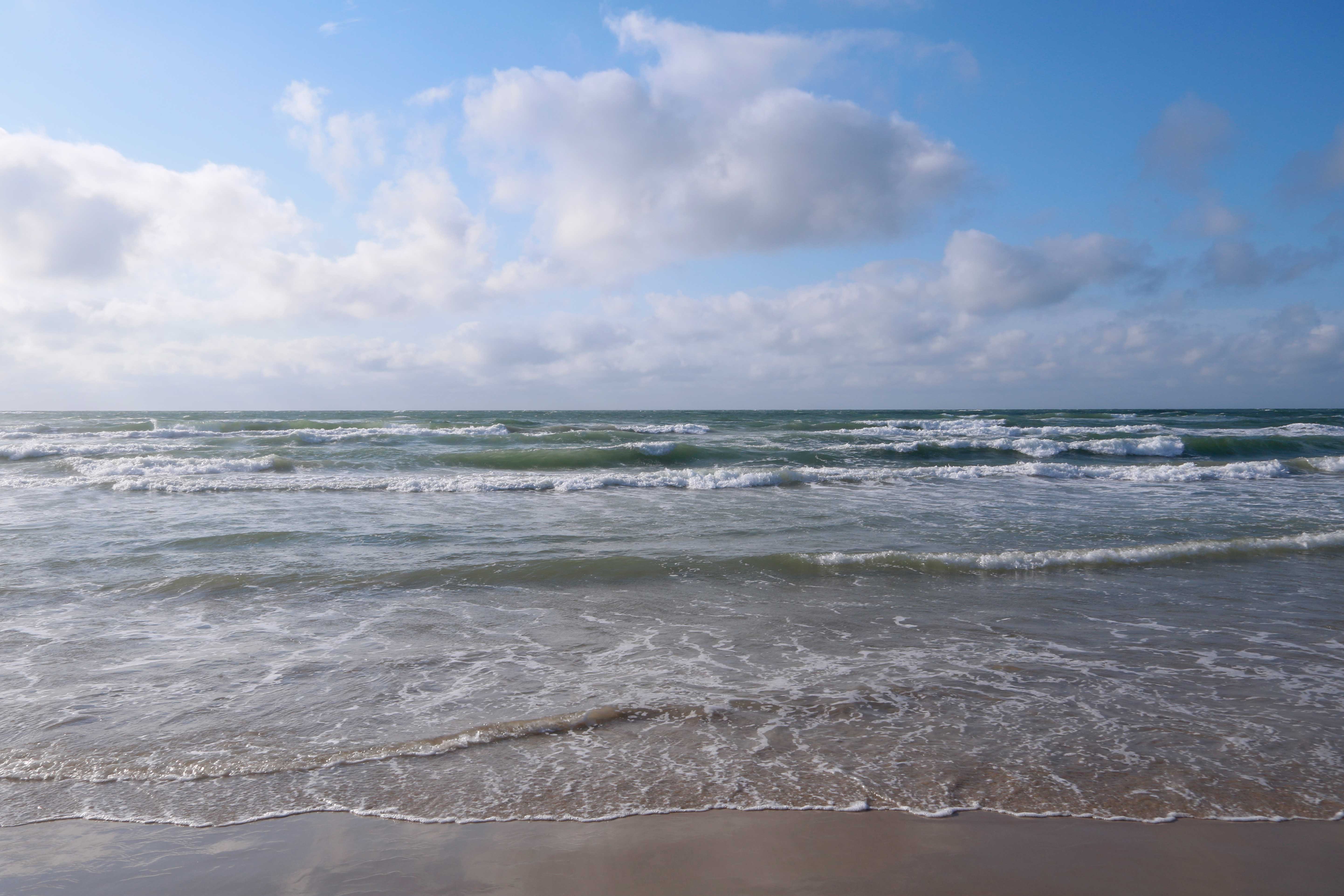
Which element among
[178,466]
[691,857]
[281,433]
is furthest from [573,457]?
[691,857]

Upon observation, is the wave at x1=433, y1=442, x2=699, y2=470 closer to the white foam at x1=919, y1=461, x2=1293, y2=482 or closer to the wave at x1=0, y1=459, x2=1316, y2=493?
→ the wave at x1=0, y1=459, x2=1316, y2=493

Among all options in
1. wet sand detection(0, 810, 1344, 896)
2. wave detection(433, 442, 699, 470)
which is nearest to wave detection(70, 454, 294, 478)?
wave detection(433, 442, 699, 470)

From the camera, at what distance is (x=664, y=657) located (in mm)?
5047

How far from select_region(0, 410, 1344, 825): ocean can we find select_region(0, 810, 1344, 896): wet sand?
0.13 meters

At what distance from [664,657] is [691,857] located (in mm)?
2267

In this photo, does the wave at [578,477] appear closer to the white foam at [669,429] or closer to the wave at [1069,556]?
the wave at [1069,556]

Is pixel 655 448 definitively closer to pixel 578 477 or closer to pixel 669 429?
pixel 578 477

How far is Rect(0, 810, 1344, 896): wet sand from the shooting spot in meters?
2.60

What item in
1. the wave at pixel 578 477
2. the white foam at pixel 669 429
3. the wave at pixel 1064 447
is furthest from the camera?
the white foam at pixel 669 429

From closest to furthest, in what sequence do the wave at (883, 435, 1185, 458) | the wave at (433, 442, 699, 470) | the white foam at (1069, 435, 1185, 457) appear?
1. the wave at (433, 442, 699, 470)
2. the wave at (883, 435, 1185, 458)
3. the white foam at (1069, 435, 1185, 457)

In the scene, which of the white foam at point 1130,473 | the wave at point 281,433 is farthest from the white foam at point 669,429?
the white foam at point 1130,473

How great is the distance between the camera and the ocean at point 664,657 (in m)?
3.31

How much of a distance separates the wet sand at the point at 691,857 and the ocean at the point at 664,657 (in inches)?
4.9

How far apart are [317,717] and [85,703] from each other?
1545mm
